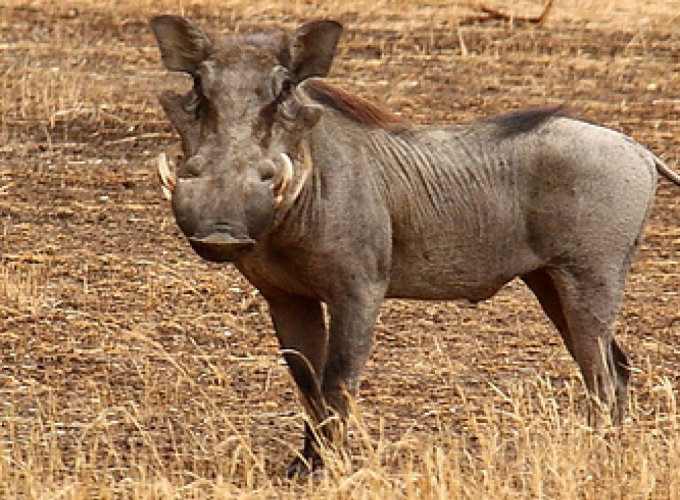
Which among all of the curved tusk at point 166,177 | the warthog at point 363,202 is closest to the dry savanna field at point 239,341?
the warthog at point 363,202

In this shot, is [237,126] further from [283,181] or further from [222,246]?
[222,246]

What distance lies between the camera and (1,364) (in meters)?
6.05

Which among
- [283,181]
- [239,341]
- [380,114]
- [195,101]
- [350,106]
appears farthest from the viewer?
[239,341]

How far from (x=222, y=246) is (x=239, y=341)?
2.25m

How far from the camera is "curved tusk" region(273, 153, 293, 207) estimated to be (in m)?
4.39

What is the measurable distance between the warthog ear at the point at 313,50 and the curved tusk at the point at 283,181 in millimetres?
323

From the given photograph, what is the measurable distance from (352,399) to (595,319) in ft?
3.30

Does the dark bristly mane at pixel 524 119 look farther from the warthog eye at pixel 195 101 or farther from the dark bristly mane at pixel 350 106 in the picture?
the warthog eye at pixel 195 101

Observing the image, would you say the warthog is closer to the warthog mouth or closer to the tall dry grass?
the warthog mouth

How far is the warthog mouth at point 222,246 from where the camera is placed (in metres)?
4.24

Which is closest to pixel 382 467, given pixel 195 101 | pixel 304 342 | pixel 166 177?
pixel 304 342

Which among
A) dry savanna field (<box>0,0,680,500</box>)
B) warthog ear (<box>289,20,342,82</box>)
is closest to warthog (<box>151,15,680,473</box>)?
warthog ear (<box>289,20,342,82</box>)

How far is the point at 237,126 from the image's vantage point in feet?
14.5

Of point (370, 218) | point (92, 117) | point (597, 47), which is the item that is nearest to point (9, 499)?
point (370, 218)
